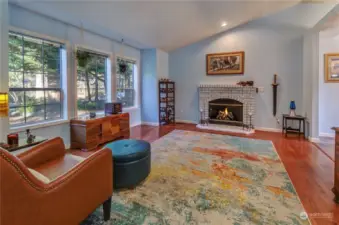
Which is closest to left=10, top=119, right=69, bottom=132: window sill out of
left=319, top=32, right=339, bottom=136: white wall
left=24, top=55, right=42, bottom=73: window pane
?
left=24, top=55, right=42, bottom=73: window pane

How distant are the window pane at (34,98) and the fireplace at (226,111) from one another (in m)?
4.72

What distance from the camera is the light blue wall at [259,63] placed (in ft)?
17.7

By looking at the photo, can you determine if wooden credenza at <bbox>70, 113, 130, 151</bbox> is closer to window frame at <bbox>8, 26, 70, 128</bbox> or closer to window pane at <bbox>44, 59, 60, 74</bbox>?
window frame at <bbox>8, 26, 70, 128</bbox>

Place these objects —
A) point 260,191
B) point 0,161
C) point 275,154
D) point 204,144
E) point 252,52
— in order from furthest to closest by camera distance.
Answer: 1. point 252,52
2. point 204,144
3. point 275,154
4. point 260,191
5. point 0,161

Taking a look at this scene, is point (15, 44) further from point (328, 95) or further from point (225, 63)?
point (328, 95)

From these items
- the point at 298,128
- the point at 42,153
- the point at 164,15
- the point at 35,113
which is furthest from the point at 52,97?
the point at 298,128

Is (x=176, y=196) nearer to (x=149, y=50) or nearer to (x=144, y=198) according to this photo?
(x=144, y=198)

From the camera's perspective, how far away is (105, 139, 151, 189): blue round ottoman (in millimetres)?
2270

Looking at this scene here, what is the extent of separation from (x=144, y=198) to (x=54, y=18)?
3658 mm

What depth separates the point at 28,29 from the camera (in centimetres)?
334

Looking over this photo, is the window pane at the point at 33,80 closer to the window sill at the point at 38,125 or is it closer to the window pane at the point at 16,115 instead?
the window pane at the point at 16,115

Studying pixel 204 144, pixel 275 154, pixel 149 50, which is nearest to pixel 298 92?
pixel 275 154

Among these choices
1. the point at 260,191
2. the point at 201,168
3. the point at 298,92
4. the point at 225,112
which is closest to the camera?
the point at 260,191

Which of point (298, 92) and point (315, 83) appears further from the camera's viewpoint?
point (298, 92)
